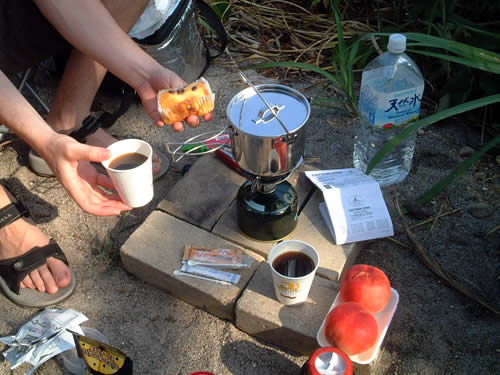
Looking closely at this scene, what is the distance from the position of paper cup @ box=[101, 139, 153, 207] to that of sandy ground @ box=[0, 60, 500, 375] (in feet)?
1.55

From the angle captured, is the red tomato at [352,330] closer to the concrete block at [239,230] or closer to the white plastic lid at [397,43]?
the concrete block at [239,230]

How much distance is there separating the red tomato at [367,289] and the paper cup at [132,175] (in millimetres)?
770

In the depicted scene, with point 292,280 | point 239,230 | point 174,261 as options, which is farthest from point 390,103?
point 174,261

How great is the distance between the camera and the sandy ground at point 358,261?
1.81 m

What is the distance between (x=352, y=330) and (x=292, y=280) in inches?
9.5

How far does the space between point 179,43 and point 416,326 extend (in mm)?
1878

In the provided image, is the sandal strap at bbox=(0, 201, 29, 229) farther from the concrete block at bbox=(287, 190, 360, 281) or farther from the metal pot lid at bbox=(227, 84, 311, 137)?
the concrete block at bbox=(287, 190, 360, 281)

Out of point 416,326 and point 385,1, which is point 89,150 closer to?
point 416,326

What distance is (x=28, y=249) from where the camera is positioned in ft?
6.77

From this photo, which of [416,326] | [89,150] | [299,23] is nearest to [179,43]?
[299,23]

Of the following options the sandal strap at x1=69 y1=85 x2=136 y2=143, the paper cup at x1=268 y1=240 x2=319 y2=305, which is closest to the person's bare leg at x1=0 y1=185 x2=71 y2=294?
the sandal strap at x1=69 y1=85 x2=136 y2=143

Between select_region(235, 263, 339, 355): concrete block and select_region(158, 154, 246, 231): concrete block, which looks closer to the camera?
select_region(235, 263, 339, 355): concrete block

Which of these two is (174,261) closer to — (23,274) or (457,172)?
(23,274)

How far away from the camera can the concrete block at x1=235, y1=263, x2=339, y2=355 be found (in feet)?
5.70
